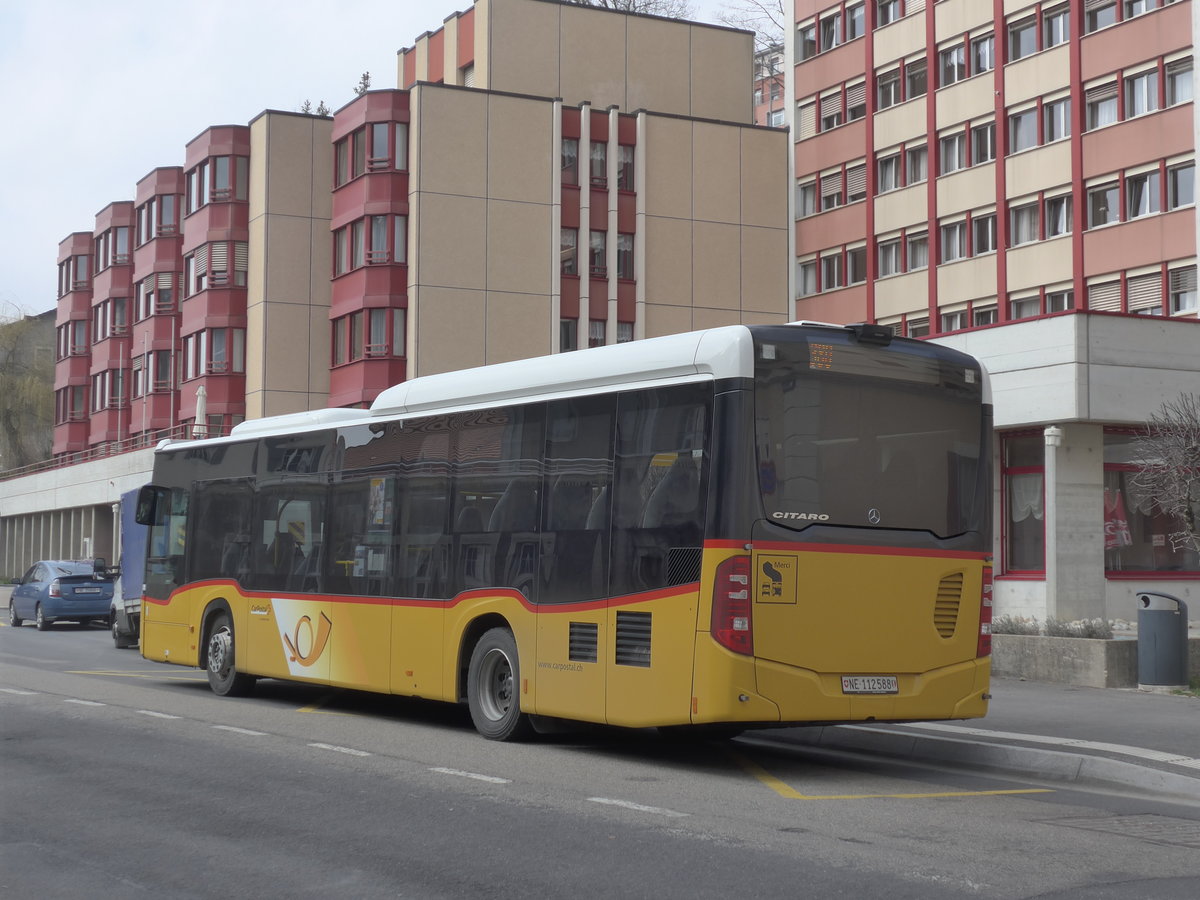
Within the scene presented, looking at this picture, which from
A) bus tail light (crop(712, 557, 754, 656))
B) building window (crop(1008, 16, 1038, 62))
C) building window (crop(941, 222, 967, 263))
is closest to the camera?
bus tail light (crop(712, 557, 754, 656))

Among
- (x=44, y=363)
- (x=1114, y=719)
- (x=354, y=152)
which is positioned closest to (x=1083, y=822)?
(x=1114, y=719)

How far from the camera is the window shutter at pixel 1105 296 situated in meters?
41.7

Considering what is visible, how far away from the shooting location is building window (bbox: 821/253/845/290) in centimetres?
5253

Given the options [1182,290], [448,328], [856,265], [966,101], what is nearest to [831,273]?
[856,265]

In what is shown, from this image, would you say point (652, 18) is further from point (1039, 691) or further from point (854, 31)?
point (1039, 691)

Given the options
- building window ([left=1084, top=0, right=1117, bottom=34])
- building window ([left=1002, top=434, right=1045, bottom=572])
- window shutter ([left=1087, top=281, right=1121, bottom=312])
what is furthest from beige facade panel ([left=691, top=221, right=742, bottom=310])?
building window ([left=1002, top=434, right=1045, bottom=572])

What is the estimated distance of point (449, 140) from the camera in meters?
49.2

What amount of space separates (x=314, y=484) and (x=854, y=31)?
3935 cm

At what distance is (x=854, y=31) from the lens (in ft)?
170

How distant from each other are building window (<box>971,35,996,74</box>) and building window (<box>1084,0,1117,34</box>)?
11.3ft

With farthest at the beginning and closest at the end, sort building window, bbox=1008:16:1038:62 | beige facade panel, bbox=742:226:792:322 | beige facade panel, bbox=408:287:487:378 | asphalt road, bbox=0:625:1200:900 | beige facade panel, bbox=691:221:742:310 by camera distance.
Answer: beige facade panel, bbox=742:226:792:322, beige facade panel, bbox=691:221:742:310, beige facade panel, bbox=408:287:487:378, building window, bbox=1008:16:1038:62, asphalt road, bbox=0:625:1200:900

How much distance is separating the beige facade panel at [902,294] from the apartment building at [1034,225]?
0.06 meters

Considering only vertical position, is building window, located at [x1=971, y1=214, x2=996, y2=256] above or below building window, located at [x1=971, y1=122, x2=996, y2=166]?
below

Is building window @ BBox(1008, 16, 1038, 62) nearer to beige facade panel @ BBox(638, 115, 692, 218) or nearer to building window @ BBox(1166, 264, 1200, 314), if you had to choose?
building window @ BBox(1166, 264, 1200, 314)
